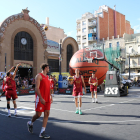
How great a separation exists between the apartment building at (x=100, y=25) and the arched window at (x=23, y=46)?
1218 inches

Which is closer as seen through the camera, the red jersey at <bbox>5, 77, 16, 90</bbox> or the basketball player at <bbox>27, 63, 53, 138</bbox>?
the basketball player at <bbox>27, 63, 53, 138</bbox>

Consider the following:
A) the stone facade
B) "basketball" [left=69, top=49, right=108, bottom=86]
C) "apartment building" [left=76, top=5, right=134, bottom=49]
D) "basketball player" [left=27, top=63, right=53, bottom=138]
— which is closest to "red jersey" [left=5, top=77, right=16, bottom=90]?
"basketball player" [left=27, top=63, right=53, bottom=138]

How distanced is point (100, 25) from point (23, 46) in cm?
3436

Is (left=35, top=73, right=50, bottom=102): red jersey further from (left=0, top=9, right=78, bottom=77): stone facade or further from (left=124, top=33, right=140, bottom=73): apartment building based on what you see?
(left=124, top=33, right=140, bottom=73): apartment building

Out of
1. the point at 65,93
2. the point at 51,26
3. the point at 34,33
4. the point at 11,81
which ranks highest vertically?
the point at 51,26

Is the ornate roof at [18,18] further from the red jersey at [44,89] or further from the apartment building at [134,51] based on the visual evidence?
the apartment building at [134,51]

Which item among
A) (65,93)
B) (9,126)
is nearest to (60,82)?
(65,93)

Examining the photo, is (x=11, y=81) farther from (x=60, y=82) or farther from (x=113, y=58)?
(x=113, y=58)

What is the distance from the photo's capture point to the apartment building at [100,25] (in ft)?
194

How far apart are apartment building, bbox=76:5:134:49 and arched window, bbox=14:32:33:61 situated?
102 feet

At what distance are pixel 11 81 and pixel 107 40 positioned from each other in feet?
164

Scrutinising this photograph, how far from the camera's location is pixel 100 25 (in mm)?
58875

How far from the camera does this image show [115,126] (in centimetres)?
596

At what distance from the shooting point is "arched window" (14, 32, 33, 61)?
30.5 meters
